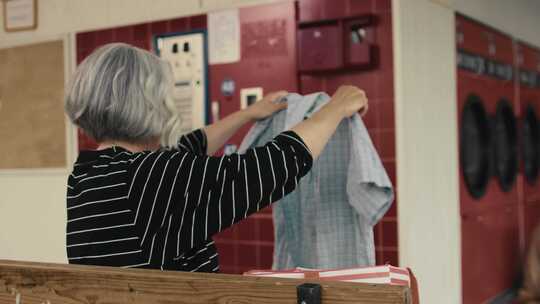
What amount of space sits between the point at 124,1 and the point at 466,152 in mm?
2209

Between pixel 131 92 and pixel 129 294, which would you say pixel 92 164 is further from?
pixel 129 294

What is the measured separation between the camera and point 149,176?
1.43 metres

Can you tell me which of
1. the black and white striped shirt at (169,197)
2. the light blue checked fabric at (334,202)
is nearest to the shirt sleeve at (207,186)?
the black and white striped shirt at (169,197)

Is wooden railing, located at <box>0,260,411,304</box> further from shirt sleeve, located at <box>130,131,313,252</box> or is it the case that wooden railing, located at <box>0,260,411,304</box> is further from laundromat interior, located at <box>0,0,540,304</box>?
laundromat interior, located at <box>0,0,540,304</box>

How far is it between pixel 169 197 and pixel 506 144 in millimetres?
3634

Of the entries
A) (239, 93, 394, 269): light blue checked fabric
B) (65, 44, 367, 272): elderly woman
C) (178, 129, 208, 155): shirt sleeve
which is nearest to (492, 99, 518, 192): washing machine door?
(239, 93, 394, 269): light blue checked fabric

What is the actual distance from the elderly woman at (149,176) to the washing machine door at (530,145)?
12.3 ft

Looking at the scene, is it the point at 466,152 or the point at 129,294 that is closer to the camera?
the point at 129,294

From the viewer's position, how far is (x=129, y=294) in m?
1.19

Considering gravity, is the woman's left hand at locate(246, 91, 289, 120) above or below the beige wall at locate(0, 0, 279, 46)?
below

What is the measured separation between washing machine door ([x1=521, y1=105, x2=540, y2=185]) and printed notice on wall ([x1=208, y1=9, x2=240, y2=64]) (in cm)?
255

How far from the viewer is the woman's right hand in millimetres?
1710

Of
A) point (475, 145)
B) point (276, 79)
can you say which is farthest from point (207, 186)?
point (475, 145)

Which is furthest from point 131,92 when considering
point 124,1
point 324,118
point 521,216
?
point 521,216
